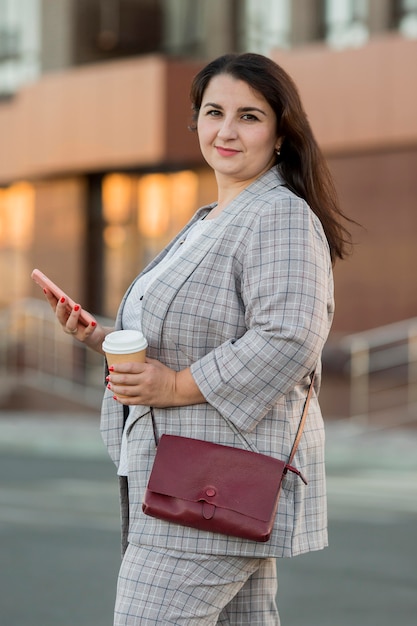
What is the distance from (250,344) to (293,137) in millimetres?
577

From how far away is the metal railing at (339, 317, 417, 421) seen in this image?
17.4 meters

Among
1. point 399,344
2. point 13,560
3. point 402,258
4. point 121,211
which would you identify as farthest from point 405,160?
point 13,560

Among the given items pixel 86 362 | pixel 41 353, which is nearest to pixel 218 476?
pixel 41 353

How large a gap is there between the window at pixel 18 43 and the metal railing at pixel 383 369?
982cm

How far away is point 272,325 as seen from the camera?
2947 mm

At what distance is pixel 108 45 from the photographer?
24500 mm

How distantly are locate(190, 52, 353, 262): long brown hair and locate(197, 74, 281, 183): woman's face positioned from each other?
0.02 metres

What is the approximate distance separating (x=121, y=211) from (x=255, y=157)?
20.6 m

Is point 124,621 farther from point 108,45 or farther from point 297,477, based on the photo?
point 108,45

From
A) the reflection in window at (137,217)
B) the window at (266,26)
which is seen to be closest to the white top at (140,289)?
the reflection in window at (137,217)

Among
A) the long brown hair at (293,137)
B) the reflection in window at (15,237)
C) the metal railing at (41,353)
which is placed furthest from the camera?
the reflection in window at (15,237)

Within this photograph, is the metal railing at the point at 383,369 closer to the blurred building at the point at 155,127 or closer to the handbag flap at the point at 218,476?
the blurred building at the point at 155,127

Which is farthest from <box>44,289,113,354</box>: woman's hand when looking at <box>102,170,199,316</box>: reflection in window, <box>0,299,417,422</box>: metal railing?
<box>102,170,199,316</box>: reflection in window

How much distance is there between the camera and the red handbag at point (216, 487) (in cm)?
297
